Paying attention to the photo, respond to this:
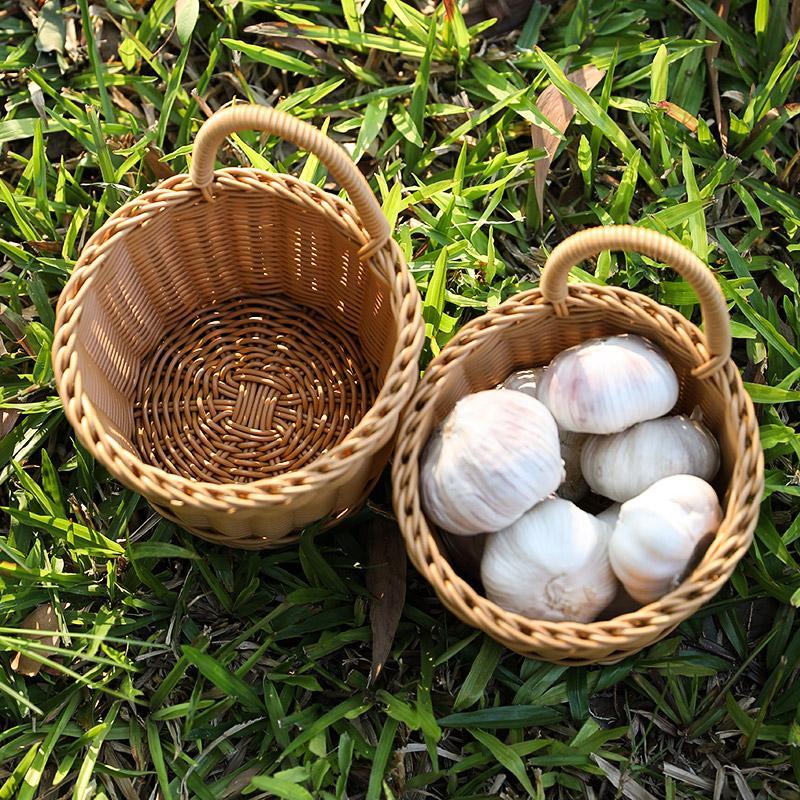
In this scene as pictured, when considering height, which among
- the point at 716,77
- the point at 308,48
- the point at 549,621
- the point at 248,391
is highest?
the point at 716,77

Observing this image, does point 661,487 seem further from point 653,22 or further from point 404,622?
point 653,22

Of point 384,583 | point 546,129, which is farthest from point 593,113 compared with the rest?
point 384,583

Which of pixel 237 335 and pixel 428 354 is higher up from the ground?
pixel 428 354

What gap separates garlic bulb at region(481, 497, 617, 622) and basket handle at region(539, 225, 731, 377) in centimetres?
26

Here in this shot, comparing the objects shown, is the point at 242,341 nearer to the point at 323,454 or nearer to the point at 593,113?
the point at 323,454

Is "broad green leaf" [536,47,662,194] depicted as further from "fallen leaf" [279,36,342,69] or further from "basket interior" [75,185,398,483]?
"basket interior" [75,185,398,483]

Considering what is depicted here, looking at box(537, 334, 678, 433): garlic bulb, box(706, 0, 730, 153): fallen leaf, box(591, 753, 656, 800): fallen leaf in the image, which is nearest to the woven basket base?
box(537, 334, 678, 433): garlic bulb

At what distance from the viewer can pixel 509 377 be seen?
143 cm

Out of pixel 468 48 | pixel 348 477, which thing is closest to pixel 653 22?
pixel 468 48

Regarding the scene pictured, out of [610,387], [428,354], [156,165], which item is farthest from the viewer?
[156,165]

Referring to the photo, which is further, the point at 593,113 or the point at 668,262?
the point at 593,113

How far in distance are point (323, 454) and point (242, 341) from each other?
444mm

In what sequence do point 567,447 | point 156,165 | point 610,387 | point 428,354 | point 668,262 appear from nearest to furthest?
1. point 668,262
2. point 610,387
3. point 567,447
4. point 428,354
5. point 156,165

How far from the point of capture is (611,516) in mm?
1317
